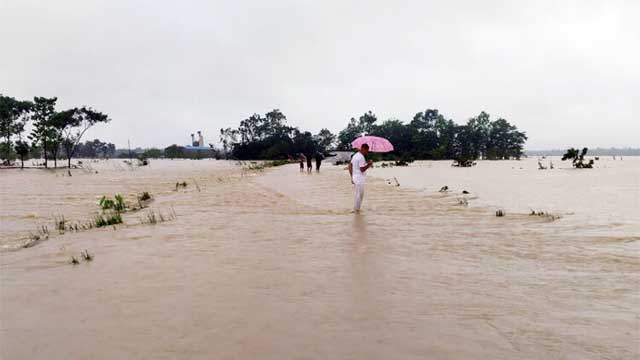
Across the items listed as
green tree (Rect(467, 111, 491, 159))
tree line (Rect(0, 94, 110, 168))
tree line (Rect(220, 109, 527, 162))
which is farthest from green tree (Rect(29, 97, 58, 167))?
green tree (Rect(467, 111, 491, 159))

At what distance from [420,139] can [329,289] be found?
66816mm

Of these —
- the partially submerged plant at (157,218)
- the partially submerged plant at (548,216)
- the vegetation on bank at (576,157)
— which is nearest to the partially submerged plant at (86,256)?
the partially submerged plant at (157,218)

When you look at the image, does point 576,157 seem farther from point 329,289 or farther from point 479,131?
point 479,131

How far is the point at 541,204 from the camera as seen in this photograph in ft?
39.5

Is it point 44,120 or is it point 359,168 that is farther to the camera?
point 44,120

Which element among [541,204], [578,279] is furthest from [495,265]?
[541,204]

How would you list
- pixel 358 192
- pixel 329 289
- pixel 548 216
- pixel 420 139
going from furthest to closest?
1. pixel 420 139
2. pixel 358 192
3. pixel 548 216
4. pixel 329 289

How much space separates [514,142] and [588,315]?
7359 cm

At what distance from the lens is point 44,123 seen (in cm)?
4578

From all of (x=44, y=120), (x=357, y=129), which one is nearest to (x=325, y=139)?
(x=357, y=129)

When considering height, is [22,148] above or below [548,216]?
above

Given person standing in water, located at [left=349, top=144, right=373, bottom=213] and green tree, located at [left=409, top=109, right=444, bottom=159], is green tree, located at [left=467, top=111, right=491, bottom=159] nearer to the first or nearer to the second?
green tree, located at [left=409, top=109, right=444, bottom=159]

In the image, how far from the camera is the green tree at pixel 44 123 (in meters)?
45.5

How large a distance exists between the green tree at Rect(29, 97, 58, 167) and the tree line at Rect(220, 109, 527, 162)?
33381 mm
